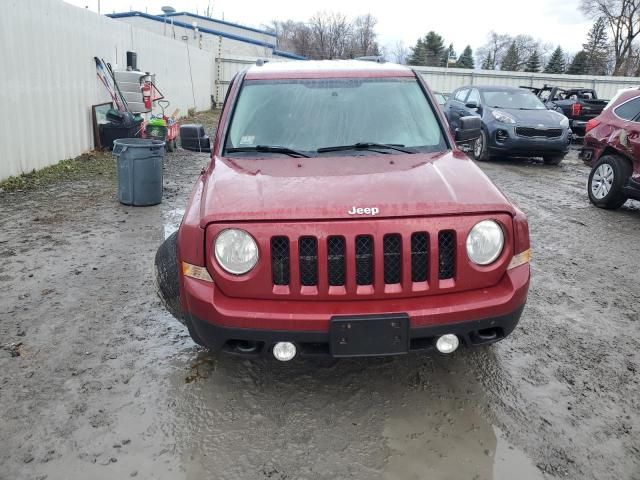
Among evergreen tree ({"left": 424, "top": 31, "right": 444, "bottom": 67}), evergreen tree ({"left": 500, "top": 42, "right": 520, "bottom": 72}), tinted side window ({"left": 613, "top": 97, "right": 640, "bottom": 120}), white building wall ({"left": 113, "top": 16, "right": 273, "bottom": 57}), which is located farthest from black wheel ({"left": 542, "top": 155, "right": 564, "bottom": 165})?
evergreen tree ({"left": 500, "top": 42, "right": 520, "bottom": 72})

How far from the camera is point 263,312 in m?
2.55

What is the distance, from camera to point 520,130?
11234mm

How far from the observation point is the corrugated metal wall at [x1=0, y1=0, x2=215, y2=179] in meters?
7.67

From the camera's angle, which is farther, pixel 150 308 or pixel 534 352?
pixel 150 308

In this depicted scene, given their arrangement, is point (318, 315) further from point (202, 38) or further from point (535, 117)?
point (202, 38)

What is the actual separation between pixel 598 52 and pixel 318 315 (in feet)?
207

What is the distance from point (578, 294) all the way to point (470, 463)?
8.58ft

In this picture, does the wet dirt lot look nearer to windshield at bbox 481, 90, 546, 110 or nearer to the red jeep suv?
the red jeep suv

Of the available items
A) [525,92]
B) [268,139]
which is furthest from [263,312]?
[525,92]

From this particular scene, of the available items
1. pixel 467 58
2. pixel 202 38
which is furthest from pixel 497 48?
pixel 202 38

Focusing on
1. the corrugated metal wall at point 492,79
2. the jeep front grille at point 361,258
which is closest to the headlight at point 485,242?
the jeep front grille at point 361,258

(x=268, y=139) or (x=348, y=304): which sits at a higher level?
(x=268, y=139)

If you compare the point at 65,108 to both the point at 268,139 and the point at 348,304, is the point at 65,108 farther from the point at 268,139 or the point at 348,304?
the point at 348,304

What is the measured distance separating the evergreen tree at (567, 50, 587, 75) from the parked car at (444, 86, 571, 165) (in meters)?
49.7
